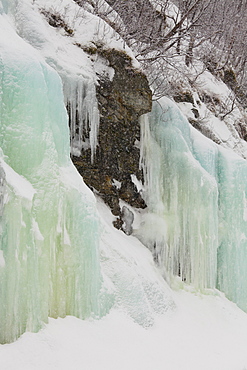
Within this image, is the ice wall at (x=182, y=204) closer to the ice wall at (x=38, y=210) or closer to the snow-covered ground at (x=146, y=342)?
the snow-covered ground at (x=146, y=342)

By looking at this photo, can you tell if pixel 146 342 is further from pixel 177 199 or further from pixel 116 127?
pixel 116 127

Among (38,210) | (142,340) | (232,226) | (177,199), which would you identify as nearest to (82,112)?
(177,199)

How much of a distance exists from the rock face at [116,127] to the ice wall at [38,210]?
1.70 m

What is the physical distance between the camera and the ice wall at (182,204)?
806cm

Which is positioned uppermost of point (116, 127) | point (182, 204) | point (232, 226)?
point (116, 127)

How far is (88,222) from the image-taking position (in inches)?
206

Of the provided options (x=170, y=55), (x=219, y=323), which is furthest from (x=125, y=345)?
(x=170, y=55)

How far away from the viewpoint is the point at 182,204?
8219mm

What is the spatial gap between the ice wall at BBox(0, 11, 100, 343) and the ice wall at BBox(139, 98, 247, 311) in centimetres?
283

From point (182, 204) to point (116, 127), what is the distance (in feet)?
5.99

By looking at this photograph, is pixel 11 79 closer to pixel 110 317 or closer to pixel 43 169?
pixel 43 169

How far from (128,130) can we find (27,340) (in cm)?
433

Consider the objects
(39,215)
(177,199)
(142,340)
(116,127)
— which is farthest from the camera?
(177,199)

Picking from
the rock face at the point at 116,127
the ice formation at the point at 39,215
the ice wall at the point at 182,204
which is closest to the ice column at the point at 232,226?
the ice wall at the point at 182,204
